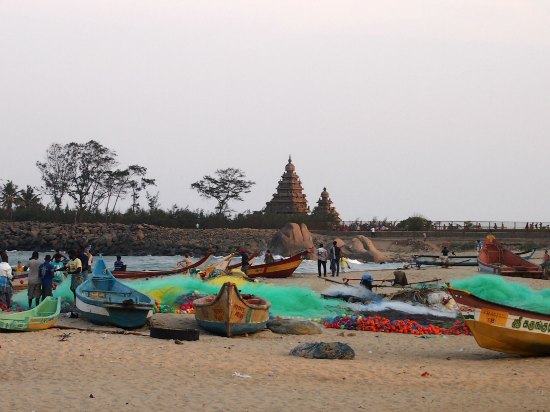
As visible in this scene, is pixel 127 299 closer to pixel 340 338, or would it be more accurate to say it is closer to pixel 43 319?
pixel 43 319

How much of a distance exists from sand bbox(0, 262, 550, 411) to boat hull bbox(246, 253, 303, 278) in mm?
16519

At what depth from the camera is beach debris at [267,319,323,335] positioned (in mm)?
18016

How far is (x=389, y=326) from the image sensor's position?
1927 centimetres

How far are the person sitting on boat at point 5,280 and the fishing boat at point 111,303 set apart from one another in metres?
1.59

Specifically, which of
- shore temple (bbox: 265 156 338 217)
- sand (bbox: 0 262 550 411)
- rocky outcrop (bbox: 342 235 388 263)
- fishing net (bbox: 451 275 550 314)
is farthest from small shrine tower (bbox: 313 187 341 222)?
sand (bbox: 0 262 550 411)

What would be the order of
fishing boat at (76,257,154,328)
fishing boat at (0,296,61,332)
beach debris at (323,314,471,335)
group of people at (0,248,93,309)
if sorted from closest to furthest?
1. fishing boat at (0,296,61,332)
2. fishing boat at (76,257,154,328)
3. group of people at (0,248,93,309)
4. beach debris at (323,314,471,335)

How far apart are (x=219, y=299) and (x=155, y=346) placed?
2445 mm

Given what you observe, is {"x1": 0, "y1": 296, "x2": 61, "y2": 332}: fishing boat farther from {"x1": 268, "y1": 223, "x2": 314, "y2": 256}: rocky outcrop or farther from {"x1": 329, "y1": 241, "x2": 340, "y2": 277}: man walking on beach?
{"x1": 268, "y1": 223, "x2": 314, "y2": 256}: rocky outcrop

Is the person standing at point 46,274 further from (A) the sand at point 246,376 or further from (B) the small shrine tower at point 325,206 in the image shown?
(B) the small shrine tower at point 325,206

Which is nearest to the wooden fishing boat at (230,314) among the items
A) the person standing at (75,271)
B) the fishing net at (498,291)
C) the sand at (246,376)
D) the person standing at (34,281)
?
the sand at (246,376)

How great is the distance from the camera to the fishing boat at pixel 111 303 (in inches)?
689

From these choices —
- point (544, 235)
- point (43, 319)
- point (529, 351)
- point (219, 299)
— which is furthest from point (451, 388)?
point (544, 235)

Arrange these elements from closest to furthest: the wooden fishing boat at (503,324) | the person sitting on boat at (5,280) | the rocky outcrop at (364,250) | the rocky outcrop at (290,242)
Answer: the wooden fishing boat at (503,324)
the person sitting on boat at (5,280)
the rocky outcrop at (364,250)
the rocky outcrop at (290,242)

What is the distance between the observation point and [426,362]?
14.4 meters
